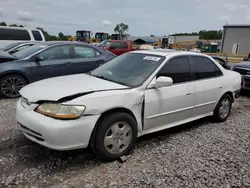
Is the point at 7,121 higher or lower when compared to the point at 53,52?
lower

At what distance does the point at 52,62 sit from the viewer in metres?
6.39

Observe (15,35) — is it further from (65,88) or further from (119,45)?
(65,88)

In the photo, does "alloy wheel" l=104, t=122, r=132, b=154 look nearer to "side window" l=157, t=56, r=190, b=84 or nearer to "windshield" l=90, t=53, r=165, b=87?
"windshield" l=90, t=53, r=165, b=87

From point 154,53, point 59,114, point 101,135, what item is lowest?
point 101,135

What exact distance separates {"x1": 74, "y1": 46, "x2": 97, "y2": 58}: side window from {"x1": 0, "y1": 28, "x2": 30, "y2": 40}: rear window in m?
6.13

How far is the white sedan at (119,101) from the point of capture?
2730 millimetres

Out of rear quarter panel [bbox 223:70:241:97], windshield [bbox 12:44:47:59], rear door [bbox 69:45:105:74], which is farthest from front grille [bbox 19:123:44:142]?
rear door [bbox 69:45:105:74]

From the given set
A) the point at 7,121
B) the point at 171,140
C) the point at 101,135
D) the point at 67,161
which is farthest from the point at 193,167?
the point at 7,121

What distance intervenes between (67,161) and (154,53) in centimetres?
226

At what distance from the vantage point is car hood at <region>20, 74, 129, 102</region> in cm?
285

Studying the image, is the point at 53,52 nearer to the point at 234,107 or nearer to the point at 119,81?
the point at 119,81

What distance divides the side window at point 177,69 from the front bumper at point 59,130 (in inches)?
57.2

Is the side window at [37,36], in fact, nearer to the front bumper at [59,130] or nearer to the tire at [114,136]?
the front bumper at [59,130]

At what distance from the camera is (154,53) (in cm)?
397
